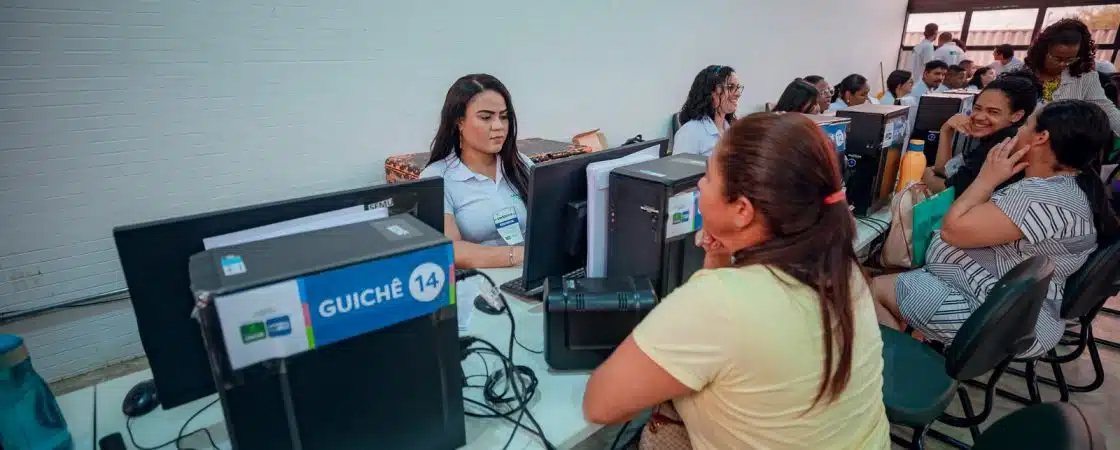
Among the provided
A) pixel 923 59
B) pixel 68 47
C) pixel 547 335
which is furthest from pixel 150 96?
pixel 923 59

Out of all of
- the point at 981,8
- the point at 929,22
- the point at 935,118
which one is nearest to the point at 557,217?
the point at 935,118

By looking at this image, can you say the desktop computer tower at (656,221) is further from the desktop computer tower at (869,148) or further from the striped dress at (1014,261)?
the desktop computer tower at (869,148)

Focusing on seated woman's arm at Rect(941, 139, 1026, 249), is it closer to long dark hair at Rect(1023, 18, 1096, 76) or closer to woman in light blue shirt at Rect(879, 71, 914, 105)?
long dark hair at Rect(1023, 18, 1096, 76)

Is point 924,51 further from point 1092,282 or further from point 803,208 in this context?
point 803,208

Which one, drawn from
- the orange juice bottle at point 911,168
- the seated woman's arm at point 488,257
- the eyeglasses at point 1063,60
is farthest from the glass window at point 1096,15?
the seated woman's arm at point 488,257

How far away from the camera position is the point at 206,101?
2.24m

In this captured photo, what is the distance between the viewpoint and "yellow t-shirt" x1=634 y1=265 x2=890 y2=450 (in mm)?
752

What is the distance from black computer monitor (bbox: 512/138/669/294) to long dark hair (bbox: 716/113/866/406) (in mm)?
457

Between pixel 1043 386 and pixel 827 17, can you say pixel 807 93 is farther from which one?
pixel 827 17

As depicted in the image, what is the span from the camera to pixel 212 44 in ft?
7.25

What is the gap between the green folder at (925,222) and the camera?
6.69 feet

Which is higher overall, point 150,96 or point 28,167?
point 150,96

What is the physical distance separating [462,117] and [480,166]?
0.61ft

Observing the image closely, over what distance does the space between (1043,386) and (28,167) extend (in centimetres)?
407
